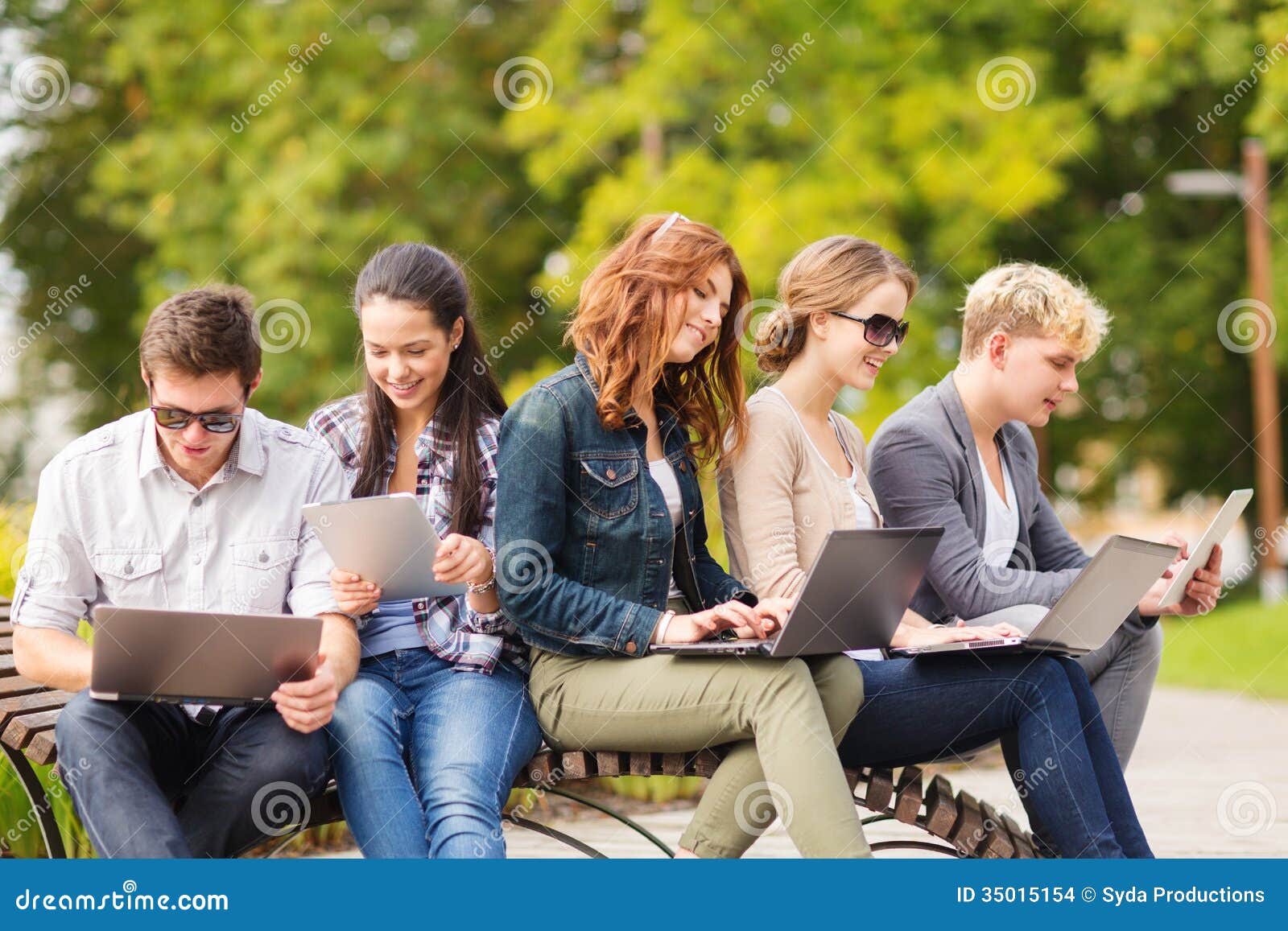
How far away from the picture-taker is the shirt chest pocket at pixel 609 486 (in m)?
3.18

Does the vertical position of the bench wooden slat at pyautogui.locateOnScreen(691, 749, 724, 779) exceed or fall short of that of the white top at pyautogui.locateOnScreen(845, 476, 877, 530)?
it falls short

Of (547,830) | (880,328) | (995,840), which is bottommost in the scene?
(995,840)

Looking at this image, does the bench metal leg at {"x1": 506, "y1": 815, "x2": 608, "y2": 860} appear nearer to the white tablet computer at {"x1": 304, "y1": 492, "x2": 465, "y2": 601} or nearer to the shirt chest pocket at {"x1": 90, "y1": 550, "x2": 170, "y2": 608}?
the white tablet computer at {"x1": 304, "y1": 492, "x2": 465, "y2": 601}

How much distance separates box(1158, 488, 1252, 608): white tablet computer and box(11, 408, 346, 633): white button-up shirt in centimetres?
201

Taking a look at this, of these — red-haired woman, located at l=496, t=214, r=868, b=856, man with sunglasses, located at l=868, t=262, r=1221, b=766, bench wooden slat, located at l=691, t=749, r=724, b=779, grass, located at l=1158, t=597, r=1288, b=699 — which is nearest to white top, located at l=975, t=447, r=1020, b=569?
man with sunglasses, located at l=868, t=262, r=1221, b=766

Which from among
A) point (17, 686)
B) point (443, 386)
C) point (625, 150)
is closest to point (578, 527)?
point (443, 386)

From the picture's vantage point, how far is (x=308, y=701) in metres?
2.83

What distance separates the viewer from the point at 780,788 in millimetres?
2805

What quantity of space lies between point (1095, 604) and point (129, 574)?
206 centimetres

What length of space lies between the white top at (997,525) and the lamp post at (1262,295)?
394 inches

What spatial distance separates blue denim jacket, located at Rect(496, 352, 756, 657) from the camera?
3.07 meters

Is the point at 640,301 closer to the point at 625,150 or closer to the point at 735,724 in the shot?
the point at 735,724
